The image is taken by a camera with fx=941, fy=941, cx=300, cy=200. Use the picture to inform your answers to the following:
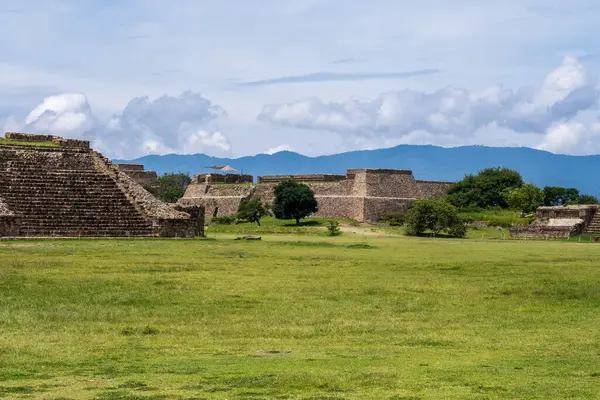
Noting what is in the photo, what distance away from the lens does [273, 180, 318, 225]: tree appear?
276 ft

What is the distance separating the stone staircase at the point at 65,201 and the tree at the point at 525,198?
49.9 metres

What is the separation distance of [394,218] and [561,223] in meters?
24.7

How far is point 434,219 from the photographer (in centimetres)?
6012

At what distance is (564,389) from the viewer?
11.0 metres

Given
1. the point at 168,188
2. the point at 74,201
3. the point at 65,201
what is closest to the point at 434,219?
the point at 74,201

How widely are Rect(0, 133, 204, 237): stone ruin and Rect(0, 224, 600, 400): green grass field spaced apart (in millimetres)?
12691

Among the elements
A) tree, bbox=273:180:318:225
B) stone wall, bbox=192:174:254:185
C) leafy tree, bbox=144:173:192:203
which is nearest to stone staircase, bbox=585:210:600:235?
tree, bbox=273:180:318:225

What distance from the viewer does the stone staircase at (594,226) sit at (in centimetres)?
6247

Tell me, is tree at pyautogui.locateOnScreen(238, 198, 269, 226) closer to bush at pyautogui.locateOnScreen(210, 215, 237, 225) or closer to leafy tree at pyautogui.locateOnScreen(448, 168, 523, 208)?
bush at pyautogui.locateOnScreen(210, 215, 237, 225)

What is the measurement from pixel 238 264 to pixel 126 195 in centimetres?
1996

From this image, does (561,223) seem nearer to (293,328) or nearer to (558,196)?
(558,196)

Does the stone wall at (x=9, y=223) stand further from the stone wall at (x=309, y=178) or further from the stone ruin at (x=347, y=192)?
the stone wall at (x=309, y=178)

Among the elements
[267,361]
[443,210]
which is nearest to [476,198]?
[443,210]

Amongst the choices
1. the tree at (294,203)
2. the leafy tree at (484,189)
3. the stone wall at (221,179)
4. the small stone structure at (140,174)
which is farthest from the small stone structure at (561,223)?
the small stone structure at (140,174)
